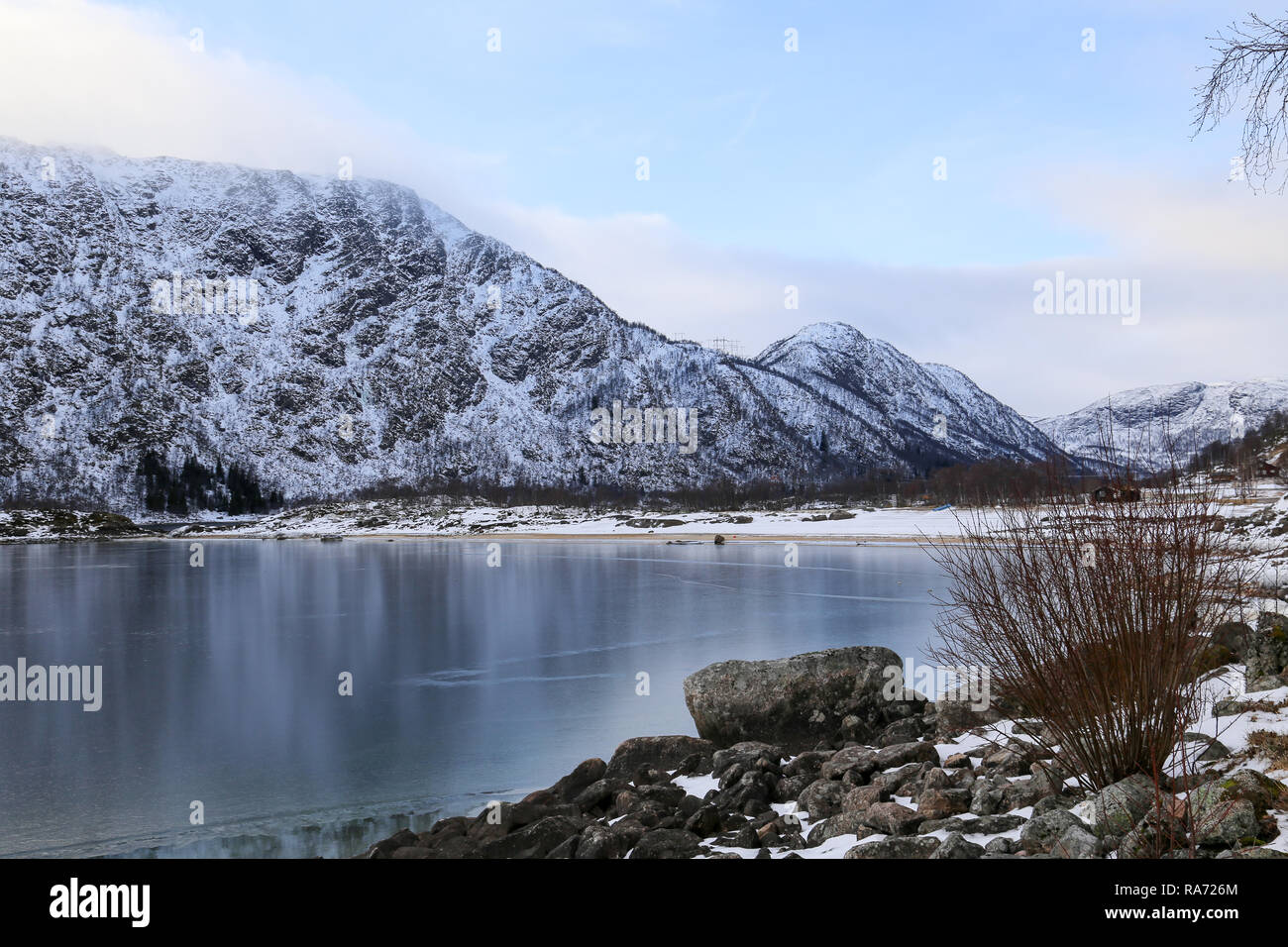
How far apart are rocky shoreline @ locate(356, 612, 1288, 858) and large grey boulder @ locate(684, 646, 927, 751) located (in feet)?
0.06

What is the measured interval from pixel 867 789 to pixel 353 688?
11365 millimetres

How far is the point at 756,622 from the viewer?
22406 millimetres

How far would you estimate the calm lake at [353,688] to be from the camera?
31.6ft

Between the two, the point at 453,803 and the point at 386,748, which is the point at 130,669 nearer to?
the point at 386,748

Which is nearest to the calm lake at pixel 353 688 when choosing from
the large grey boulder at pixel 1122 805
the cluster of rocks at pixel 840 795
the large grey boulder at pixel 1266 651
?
the cluster of rocks at pixel 840 795

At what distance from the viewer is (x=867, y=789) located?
7.50m

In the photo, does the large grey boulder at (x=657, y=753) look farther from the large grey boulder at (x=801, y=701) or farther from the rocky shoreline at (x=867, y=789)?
the large grey boulder at (x=801, y=701)

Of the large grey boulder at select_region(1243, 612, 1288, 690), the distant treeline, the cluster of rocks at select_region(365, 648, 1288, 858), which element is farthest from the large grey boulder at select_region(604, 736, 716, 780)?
the distant treeline

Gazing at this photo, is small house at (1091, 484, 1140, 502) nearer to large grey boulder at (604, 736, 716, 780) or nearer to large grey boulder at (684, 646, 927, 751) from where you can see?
large grey boulder at (604, 736, 716, 780)

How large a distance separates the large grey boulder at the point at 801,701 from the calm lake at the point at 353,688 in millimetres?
1366

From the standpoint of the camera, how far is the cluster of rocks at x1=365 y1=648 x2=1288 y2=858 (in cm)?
495
